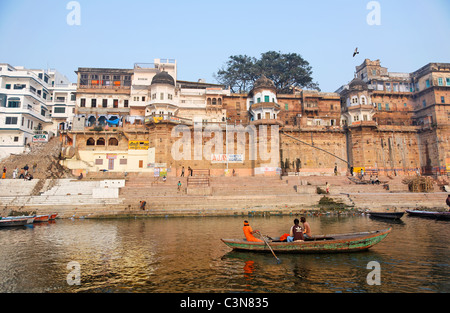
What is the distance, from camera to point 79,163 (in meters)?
31.2

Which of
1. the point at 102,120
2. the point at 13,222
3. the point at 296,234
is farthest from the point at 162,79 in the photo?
the point at 296,234

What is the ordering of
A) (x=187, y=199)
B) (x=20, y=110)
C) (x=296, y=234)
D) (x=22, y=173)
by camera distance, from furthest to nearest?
1. (x=20, y=110)
2. (x=22, y=173)
3. (x=187, y=199)
4. (x=296, y=234)

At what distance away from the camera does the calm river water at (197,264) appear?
21.2ft

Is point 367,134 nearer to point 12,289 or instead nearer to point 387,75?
point 387,75

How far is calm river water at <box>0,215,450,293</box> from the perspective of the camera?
6.47 m

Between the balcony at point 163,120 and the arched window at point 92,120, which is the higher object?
the arched window at point 92,120

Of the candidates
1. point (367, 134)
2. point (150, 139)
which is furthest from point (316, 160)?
point (150, 139)

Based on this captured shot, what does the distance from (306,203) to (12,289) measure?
17948 mm

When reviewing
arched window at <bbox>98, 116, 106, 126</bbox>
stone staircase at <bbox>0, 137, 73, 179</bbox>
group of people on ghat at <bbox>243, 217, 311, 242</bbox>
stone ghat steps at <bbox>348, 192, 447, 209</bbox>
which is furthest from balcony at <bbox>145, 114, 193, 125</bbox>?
group of people on ghat at <bbox>243, 217, 311, 242</bbox>

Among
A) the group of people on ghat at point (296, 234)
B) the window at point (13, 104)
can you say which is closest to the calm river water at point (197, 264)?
the group of people on ghat at point (296, 234)

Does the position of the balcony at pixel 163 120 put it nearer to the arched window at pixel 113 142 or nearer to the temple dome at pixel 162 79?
the temple dome at pixel 162 79

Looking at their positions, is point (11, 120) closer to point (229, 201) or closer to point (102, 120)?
point (102, 120)

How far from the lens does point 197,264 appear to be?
819 centimetres

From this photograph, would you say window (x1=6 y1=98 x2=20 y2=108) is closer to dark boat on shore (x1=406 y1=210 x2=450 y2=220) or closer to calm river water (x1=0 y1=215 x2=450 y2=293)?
calm river water (x1=0 y1=215 x2=450 y2=293)
